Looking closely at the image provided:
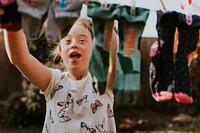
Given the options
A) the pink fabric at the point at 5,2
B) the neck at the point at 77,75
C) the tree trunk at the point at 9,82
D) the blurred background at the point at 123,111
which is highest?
the pink fabric at the point at 5,2

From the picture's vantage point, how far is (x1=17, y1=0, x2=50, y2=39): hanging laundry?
112 centimetres

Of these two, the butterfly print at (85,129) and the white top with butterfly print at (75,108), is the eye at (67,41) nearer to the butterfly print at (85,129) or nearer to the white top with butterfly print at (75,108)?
the white top with butterfly print at (75,108)

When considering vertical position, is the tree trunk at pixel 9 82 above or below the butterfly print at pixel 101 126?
below

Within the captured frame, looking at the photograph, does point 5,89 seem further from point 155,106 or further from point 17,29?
point 17,29

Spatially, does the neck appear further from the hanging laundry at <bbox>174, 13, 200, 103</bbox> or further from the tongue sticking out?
the hanging laundry at <bbox>174, 13, 200, 103</bbox>

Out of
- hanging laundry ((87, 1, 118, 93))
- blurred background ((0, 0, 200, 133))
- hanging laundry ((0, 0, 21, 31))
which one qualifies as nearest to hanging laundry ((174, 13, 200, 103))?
hanging laundry ((87, 1, 118, 93))

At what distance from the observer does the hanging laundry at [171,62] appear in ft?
4.31

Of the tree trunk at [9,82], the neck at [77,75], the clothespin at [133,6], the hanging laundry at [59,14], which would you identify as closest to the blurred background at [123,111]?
the tree trunk at [9,82]

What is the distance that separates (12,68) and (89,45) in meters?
2.91

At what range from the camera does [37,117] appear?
14.3 ft

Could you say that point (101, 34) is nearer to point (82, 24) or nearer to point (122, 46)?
point (122, 46)

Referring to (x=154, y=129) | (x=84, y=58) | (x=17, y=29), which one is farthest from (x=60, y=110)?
(x=154, y=129)

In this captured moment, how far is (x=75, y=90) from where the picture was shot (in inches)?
61.6

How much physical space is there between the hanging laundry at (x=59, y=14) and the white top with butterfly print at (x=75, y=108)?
1.38 ft
